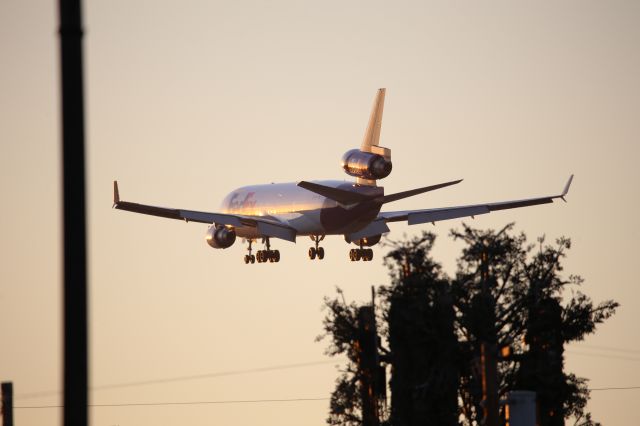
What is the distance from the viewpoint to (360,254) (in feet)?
265

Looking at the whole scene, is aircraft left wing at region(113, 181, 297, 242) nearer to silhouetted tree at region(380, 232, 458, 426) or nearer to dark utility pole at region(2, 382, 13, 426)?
silhouetted tree at region(380, 232, 458, 426)

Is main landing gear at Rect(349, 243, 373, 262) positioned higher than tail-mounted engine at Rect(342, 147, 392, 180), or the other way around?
tail-mounted engine at Rect(342, 147, 392, 180)

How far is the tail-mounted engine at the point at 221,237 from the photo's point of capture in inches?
3260

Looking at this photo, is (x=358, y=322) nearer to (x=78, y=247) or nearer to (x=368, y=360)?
(x=368, y=360)

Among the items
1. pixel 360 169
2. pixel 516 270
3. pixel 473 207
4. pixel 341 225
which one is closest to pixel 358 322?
pixel 516 270

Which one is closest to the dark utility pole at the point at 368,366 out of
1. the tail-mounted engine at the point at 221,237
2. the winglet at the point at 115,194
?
the winglet at the point at 115,194

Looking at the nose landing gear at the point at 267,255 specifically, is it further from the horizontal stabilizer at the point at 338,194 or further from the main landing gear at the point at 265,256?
the horizontal stabilizer at the point at 338,194

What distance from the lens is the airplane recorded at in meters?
71.5

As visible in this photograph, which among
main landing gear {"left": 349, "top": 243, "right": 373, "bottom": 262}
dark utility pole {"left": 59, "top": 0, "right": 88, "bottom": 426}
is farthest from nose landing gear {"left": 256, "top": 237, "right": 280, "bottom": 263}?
dark utility pole {"left": 59, "top": 0, "right": 88, "bottom": 426}

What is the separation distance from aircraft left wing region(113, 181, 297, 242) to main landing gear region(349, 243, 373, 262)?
3.85m

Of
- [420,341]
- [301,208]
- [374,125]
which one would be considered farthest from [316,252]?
[420,341]

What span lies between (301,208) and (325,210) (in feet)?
11.7

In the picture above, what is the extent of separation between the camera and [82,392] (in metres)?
9.02

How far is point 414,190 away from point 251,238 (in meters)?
21.8
